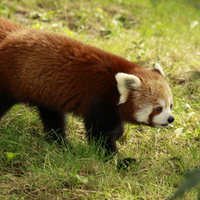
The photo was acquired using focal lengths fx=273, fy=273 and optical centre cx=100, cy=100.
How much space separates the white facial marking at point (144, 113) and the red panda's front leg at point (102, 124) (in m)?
0.22

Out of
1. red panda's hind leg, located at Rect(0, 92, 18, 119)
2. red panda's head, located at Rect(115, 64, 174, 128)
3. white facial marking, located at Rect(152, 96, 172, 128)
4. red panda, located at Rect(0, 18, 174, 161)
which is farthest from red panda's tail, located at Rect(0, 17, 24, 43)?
white facial marking, located at Rect(152, 96, 172, 128)

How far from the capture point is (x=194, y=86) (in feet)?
14.8

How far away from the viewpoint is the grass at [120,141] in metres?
2.45

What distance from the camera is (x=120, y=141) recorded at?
141 inches

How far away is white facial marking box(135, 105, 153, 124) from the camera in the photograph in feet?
9.37

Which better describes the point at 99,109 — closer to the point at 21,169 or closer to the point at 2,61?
the point at 21,169

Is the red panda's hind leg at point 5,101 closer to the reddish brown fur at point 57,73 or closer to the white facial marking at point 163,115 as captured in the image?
the reddish brown fur at point 57,73

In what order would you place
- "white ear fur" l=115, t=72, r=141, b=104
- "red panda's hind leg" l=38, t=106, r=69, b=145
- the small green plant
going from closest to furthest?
the small green plant → "white ear fur" l=115, t=72, r=141, b=104 → "red panda's hind leg" l=38, t=106, r=69, b=145

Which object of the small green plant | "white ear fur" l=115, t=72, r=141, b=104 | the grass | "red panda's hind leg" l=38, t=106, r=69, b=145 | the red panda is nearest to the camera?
the grass

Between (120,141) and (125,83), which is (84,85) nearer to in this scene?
(125,83)

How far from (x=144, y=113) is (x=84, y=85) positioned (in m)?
0.70

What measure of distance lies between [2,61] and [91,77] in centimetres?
99

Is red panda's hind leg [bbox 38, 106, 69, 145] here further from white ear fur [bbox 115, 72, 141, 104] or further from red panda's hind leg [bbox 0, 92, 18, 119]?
white ear fur [bbox 115, 72, 141, 104]

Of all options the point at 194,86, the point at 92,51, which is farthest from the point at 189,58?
the point at 92,51
